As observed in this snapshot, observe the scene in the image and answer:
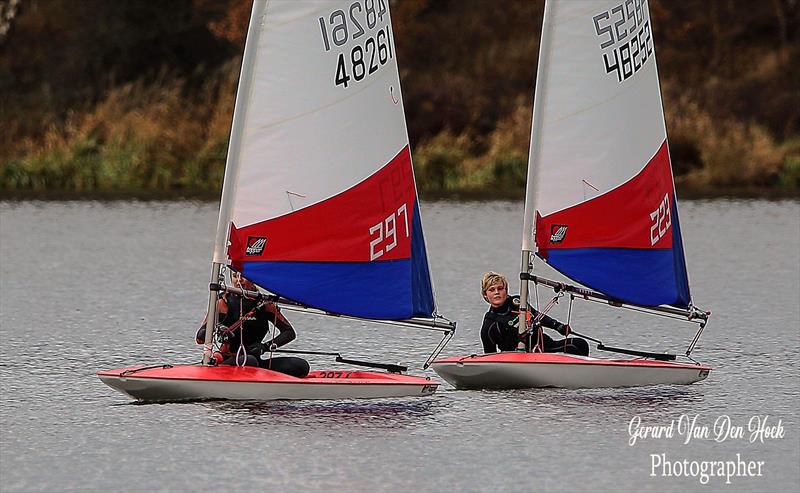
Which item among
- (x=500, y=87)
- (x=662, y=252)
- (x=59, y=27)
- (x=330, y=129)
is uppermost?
(x=59, y=27)

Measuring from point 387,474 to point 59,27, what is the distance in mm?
39696

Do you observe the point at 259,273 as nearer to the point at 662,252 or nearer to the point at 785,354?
the point at 662,252

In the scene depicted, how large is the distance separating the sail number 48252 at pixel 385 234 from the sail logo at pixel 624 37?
2.17 metres

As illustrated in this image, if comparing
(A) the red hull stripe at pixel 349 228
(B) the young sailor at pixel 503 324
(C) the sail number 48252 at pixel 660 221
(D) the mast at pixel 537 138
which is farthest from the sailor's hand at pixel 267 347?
(C) the sail number 48252 at pixel 660 221

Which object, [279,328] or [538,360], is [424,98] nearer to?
[538,360]

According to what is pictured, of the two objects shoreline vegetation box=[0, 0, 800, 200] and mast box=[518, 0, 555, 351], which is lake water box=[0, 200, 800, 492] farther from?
shoreline vegetation box=[0, 0, 800, 200]

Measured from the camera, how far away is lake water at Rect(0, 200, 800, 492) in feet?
32.9

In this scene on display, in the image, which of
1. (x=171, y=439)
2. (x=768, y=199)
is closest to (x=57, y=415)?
(x=171, y=439)

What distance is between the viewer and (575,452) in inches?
419

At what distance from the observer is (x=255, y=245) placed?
11.9 metres

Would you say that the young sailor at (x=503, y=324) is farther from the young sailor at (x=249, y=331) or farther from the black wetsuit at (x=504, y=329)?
the young sailor at (x=249, y=331)

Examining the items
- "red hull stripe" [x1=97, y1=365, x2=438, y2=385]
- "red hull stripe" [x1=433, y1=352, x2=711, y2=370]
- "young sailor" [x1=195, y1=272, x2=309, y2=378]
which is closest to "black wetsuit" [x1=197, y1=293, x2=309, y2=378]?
"young sailor" [x1=195, y1=272, x2=309, y2=378]

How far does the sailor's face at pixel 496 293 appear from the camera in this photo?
12.7m

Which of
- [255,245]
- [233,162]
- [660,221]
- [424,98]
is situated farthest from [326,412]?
[424,98]
